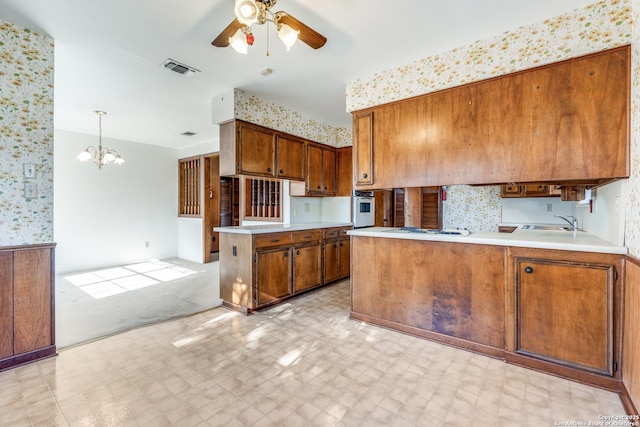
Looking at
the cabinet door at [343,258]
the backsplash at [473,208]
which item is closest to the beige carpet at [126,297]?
the cabinet door at [343,258]

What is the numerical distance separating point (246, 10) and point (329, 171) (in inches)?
129

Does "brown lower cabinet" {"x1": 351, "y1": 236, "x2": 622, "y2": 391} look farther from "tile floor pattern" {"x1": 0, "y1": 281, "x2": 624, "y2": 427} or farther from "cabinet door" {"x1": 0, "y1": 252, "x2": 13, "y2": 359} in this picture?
"cabinet door" {"x1": 0, "y1": 252, "x2": 13, "y2": 359}

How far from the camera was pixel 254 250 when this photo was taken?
10.3 feet

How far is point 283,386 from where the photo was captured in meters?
1.87

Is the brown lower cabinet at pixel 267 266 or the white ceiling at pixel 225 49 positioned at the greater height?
the white ceiling at pixel 225 49

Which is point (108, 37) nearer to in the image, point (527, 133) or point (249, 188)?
point (249, 188)

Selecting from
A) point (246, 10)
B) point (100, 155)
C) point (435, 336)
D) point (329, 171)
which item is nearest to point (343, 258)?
point (329, 171)

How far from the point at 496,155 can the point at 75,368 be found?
351 cm

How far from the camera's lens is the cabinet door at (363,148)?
117 inches

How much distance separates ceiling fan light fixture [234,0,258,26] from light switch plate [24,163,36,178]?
2.02 m

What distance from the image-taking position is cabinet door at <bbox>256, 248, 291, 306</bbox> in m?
3.21

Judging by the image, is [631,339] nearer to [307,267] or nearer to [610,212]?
[610,212]

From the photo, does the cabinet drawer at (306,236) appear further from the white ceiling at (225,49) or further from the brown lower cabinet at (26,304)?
the brown lower cabinet at (26,304)

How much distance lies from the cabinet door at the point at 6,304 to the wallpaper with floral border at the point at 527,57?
10.3 ft
